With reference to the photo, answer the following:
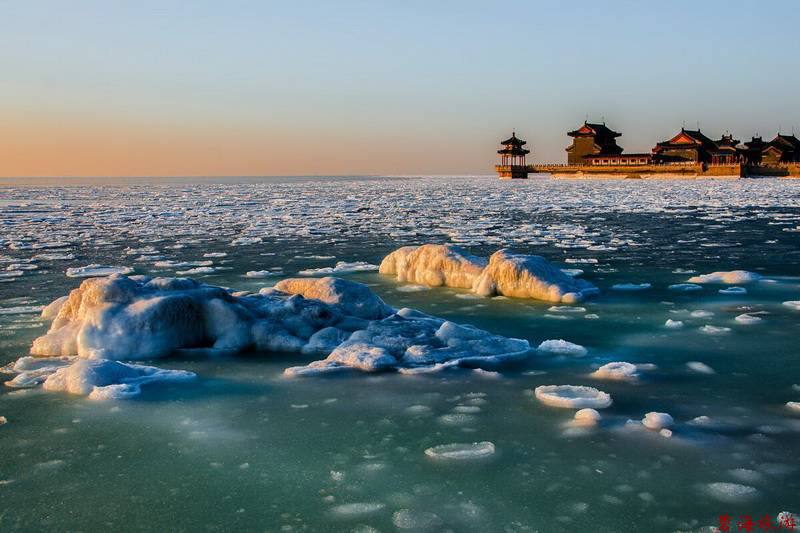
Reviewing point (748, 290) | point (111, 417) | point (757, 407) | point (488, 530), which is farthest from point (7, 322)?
point (748, 290)

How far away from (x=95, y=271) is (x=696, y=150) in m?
76.7

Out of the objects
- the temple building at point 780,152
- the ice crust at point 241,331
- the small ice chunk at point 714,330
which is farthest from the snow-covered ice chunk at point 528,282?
the temple building at point 780,152

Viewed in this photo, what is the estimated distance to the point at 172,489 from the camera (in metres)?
3.20

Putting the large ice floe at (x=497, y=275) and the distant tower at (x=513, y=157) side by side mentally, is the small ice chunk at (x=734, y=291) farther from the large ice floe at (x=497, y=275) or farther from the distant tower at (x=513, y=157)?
the distant tower at (x=513, y=157)

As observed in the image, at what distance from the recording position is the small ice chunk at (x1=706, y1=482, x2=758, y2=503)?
10.0ft

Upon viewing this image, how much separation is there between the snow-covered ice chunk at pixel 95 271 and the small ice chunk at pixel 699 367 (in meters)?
7.51

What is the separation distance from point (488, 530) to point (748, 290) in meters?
6.74

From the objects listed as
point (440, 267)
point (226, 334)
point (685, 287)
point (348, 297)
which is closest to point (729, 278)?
point (685, 287)

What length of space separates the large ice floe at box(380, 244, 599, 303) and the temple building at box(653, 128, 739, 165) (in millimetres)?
74674

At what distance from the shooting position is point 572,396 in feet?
14.5

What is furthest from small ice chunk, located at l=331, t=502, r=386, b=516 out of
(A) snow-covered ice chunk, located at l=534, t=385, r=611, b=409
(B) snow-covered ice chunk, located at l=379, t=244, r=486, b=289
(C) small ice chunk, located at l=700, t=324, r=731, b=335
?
(B) snow-covered ice chunk, located at l=379, t=244, r=486, b=289

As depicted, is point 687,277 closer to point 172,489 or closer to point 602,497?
point 602,497

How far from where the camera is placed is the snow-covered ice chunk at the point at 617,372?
487 centimetres

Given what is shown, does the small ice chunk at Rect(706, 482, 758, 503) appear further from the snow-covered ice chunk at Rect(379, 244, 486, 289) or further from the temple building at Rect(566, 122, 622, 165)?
the temple building at Rect(566, 122, 622, 165)
